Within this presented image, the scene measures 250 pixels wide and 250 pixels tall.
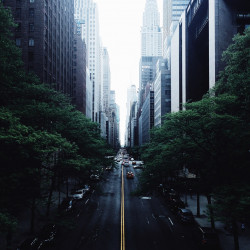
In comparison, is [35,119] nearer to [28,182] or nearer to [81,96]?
[28,182]

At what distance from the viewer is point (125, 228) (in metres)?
25.4

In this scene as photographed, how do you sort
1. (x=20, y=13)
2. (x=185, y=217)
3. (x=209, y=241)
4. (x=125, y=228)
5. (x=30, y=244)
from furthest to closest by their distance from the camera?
(x=20, y=13), (x=185, y=217), (x=125, y=228), (x=209, y=241), (x=30, y=244)

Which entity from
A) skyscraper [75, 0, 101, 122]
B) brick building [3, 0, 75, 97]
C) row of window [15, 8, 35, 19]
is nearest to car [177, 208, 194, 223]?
brick building [3, 0, 75, 97]

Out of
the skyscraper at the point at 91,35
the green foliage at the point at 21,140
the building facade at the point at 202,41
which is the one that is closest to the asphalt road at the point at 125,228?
the green foliage at the point at 21,140

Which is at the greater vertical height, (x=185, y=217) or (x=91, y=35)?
(x=91, y=35)

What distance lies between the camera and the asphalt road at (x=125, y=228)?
2094cm

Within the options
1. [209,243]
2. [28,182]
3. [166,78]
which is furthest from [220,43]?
[166,78]

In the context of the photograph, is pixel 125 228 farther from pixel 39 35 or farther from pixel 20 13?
pixel 20 13

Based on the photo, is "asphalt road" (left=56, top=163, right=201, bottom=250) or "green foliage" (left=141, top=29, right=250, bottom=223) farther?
"asphalt road" (left=56, top=163, right=201, bottom=250)

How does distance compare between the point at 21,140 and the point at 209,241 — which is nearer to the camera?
the point at 21,140

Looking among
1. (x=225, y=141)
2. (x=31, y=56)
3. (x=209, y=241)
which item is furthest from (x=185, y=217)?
(x=31, y=56)

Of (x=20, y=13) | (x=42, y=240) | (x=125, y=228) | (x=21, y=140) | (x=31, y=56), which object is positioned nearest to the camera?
(x=21, y=140)

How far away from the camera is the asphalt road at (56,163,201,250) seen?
20938 millimetres

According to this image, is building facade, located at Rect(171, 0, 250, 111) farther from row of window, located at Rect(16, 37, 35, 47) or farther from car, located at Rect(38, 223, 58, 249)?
row of window, located at Rect(16, 37, 35, 47)
